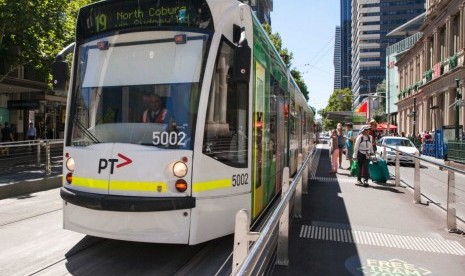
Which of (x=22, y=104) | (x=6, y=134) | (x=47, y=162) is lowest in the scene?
(x=47, y=162)

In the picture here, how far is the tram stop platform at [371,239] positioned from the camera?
5.11 m

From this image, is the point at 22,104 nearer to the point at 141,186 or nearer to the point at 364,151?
the point at 364,151

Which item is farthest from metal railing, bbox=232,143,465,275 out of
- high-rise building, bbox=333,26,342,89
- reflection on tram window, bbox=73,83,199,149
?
high-rise building, bbox=333,26,342,89

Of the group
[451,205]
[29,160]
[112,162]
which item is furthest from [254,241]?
[29,160]

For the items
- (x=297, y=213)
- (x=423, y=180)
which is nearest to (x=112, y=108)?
(x=297, y=213)

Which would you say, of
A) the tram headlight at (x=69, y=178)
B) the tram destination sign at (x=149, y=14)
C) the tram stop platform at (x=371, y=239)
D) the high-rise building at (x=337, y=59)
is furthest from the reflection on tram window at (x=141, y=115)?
the high-rise building at (x=337, y=59)

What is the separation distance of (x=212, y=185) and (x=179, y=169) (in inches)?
18.3

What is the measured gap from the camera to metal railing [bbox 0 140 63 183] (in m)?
10.8

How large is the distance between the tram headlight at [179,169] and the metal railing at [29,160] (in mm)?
7380

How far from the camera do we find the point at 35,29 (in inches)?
752

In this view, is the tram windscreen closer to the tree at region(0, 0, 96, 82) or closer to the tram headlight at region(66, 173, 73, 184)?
the tram headlight at region(66, 173, 73, 184)

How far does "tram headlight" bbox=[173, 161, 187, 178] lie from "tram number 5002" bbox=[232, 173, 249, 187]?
0.81 m

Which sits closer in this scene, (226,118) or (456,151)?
(226,118)

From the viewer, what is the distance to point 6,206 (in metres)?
8.57
